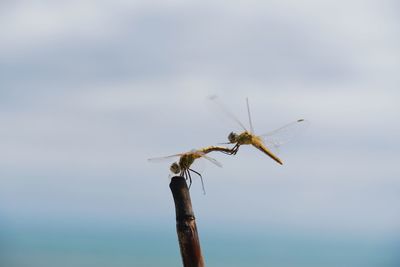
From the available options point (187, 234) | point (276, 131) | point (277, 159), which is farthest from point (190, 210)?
point (276, 131)

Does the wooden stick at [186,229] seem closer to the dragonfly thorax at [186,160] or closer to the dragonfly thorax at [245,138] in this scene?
the dragonfly thorax at [186,160]

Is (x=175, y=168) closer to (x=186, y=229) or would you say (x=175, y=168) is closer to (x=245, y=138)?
(x=186, y=229)

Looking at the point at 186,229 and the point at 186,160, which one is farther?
the point at 186,160

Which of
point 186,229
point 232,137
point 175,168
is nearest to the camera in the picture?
point 186,229

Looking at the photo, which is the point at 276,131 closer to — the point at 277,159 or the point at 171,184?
the point at 277,159

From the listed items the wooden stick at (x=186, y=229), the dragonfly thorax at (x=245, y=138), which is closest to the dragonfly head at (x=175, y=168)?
the wooden stick at (x=186, y=229)

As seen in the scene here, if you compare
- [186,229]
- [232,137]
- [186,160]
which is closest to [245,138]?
[232,137]

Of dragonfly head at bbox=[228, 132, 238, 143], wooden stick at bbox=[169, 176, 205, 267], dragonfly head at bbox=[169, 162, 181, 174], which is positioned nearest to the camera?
wooden stick at bbox=[169, 176, 205, 267]

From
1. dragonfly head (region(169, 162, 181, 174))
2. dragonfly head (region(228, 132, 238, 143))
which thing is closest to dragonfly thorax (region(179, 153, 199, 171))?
dragonfly head (region(169, 162, 181, 174))

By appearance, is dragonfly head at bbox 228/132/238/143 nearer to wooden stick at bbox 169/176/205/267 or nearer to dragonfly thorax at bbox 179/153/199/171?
dragonfly thorax at bbox 179/153/199/171
